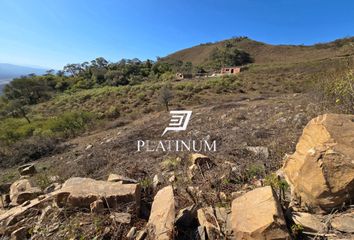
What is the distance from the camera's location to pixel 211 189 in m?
2.70

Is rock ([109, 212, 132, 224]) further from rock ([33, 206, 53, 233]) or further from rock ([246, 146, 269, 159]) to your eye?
rock ([246, 146, 269, 159])

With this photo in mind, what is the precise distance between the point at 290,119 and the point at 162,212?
4617 mm

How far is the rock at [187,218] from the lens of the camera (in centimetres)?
208

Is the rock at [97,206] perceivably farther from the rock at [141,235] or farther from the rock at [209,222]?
the rock at [209,222]

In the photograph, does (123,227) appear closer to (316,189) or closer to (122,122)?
(316,189)

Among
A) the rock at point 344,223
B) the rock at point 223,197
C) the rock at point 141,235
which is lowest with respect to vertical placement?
the rock at point 141,235

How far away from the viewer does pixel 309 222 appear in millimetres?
1783

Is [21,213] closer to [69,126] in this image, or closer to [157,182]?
[157,182]

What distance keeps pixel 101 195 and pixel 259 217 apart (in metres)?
1.52

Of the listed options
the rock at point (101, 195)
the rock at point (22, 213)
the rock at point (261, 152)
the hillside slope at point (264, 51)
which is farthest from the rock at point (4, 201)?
the hillside slope at point (264, 51)

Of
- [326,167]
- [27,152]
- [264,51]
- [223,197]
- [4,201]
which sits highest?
[264,51]

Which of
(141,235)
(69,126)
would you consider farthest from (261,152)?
(69,126)

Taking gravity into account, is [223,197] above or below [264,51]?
below

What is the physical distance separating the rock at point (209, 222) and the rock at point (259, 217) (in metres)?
0.16
